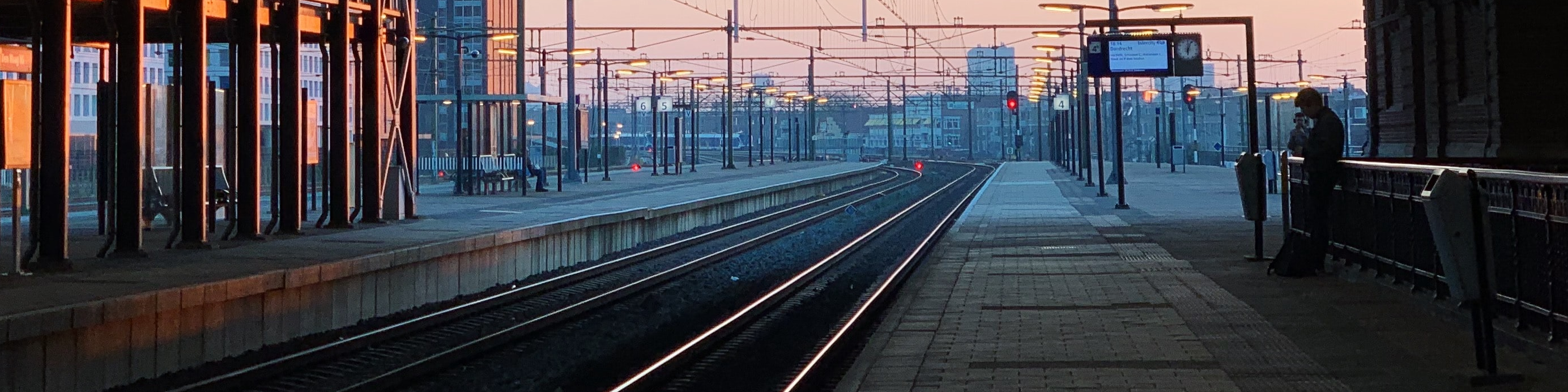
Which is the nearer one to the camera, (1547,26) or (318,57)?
(1547,26)

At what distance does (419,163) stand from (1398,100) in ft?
93.6

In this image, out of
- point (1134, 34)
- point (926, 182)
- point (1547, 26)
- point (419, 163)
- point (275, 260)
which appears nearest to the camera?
point (275, 260)

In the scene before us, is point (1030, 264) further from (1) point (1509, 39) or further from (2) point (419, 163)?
(2) point (419, 163)

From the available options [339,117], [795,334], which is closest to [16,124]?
[795,334]

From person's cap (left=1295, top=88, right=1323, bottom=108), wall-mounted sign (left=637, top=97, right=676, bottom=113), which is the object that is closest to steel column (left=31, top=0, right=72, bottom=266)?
person's cap (left=1295, top=88, right=1323, bottom=108)

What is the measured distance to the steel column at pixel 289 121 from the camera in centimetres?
2069

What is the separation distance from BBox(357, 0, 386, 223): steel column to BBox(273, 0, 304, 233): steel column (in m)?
2.74

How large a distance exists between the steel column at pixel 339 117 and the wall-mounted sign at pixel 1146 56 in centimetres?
1287

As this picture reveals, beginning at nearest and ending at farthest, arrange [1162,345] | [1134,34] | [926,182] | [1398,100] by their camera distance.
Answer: [1162,345], [1398,100], [1134,34], [926,182]

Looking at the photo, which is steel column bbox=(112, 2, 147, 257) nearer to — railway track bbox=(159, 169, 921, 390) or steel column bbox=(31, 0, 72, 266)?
steel column bbox=(31, 0, 72, 266)

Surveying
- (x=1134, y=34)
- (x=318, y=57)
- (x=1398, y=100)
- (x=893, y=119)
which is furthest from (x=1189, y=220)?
(x=893, y=119)

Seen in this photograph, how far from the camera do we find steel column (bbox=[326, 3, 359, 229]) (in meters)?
22.2

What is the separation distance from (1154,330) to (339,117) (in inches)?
547

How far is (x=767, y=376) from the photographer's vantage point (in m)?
11.4
